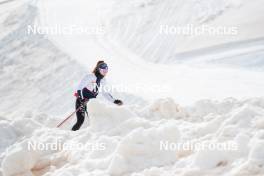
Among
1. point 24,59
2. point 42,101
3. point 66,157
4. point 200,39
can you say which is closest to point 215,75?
point 200,39

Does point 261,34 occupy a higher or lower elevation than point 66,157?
higher

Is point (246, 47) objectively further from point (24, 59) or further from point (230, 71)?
point (24, 59)

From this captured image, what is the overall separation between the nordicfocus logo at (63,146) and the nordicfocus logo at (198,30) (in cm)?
1330

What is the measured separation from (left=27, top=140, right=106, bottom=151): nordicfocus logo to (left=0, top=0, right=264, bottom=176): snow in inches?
0.6

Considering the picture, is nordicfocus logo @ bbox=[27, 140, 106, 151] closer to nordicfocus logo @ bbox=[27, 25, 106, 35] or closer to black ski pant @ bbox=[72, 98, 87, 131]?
black ski pant @ bbox=[72, 98, 87, 131]

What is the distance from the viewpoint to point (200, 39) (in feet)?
62.5

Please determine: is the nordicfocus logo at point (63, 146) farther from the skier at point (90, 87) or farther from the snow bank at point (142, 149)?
the skier at point (90, 87)

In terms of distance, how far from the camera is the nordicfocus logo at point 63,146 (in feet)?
17.5

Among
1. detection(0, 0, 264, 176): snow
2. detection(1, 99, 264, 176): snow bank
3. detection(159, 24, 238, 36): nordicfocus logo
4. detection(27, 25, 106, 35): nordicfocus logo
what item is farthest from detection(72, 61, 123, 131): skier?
detection(27, 25, 106, 35): nordicfocus logo

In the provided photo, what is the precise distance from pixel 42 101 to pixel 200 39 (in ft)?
18.3

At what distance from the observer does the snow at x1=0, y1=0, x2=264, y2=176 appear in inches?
188

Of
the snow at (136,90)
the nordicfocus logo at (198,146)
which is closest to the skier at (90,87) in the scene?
the snow at (136,90)

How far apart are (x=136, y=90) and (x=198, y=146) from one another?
10.6 metres

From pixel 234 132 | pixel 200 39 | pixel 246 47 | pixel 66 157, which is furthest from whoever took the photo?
pixel 200 39
